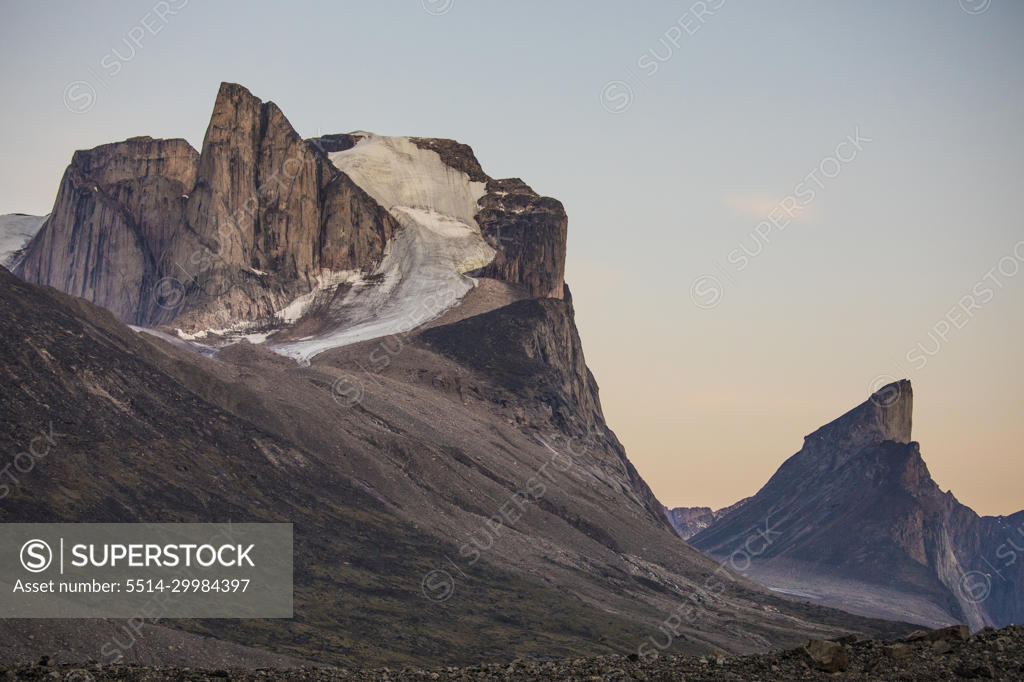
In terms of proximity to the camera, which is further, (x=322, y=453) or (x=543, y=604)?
(x=322, y=453)

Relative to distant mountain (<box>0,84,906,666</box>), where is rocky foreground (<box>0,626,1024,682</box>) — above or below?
below

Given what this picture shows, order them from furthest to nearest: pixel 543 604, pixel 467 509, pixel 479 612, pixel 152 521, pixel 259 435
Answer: pixel 467 509 → pixel 259 435 → pixel 543 604 → pixel 479 612 → pixel 152 521

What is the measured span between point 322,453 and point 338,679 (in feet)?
343

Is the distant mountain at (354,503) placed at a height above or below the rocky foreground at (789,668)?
above

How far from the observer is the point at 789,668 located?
40125 millimetres

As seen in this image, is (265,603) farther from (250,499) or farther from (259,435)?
(259,435)

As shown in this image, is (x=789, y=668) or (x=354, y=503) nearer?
(x=789, y=668)

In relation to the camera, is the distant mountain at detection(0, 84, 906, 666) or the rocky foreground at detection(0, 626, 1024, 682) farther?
the distant mountain at detection(0, 84, 906, 666)

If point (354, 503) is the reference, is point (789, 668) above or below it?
below

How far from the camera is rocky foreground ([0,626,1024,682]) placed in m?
38.3

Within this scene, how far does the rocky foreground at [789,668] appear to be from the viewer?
38344 mm

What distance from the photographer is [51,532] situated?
311ft

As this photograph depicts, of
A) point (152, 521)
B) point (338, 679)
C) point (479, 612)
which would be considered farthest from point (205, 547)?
point (338, 679)

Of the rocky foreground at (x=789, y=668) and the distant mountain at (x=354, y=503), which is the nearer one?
the rocky foreground at (x=789, y=668)
